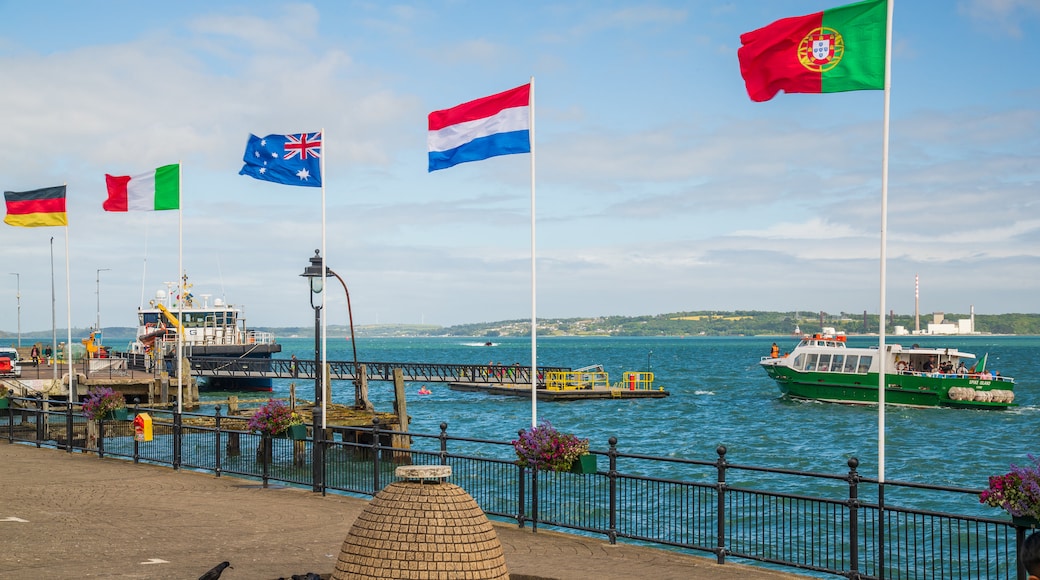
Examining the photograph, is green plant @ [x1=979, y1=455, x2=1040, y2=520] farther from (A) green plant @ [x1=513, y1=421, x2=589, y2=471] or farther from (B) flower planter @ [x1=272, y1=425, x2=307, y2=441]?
(B) flower planter @ [x1=272, y1=425, x2=307, y2=441]

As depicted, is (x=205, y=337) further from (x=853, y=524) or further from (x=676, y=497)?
(x=853, y=524)

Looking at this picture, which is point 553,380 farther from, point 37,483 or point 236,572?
point 236,572

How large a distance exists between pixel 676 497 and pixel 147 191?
1499cm

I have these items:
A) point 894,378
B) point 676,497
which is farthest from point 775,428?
point 676,497

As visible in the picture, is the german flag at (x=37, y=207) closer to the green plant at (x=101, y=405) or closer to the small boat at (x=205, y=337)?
the green plant at (x=101, y=405)

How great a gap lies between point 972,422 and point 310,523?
150 feet

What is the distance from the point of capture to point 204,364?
71.1 metres

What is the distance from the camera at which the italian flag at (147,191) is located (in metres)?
24.4

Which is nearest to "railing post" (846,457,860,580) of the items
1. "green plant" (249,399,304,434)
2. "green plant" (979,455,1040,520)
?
"green plant" (979,455,1040,520)

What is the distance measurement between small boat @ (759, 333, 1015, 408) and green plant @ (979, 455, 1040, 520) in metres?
46.7

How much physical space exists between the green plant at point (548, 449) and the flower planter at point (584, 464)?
0.05m

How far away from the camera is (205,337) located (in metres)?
75.1

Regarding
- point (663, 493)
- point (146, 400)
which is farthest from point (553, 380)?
point (663, 493)

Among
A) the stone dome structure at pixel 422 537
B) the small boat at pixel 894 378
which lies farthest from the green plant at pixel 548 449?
the small boat at pixel 894 378
